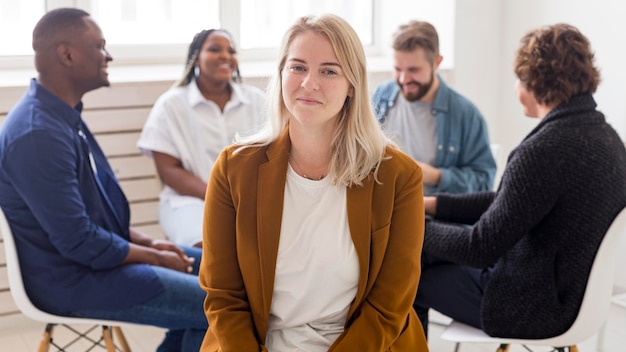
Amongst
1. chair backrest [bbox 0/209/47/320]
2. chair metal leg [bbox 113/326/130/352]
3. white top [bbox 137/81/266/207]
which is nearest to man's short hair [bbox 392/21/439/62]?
white top [bbox 137/81/266/207]

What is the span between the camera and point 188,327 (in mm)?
2463

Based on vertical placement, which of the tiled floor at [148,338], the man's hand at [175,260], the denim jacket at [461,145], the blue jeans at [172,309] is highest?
the denim jacket at [461,145]

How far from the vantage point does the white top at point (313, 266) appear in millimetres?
1863

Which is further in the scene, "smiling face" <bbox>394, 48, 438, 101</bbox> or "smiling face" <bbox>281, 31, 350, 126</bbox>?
"smiling face" <bbox>394, 48, 438, 101</bbox>

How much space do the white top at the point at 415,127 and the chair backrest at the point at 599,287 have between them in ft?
3.36

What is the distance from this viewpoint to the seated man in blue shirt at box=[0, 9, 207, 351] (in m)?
2.26

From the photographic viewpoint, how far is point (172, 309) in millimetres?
2416

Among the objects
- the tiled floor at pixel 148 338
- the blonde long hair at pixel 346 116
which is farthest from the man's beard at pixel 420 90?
the blonde long hair at pixel 346 116

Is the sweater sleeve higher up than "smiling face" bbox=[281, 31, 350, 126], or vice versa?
"smiling face" bbox=[281, 31, 350, 126]

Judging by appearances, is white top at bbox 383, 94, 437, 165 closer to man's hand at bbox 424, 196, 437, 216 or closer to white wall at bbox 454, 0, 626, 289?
man's hand at bbox 424, 196, 437, 216

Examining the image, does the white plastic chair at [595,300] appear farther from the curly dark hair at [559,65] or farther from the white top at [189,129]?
the white top at [189,129]

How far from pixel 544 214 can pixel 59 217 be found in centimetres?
128

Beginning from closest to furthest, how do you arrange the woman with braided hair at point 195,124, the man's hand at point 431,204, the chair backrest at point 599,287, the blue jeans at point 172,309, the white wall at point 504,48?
the chair backrest at point 599,287 → the blue jeans at point 172,309 → the man's hand at point 431,204 → the woman with braided hair at point 195,124 → the white wall at point 504,48

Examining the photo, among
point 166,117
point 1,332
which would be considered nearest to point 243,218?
point 166,117
